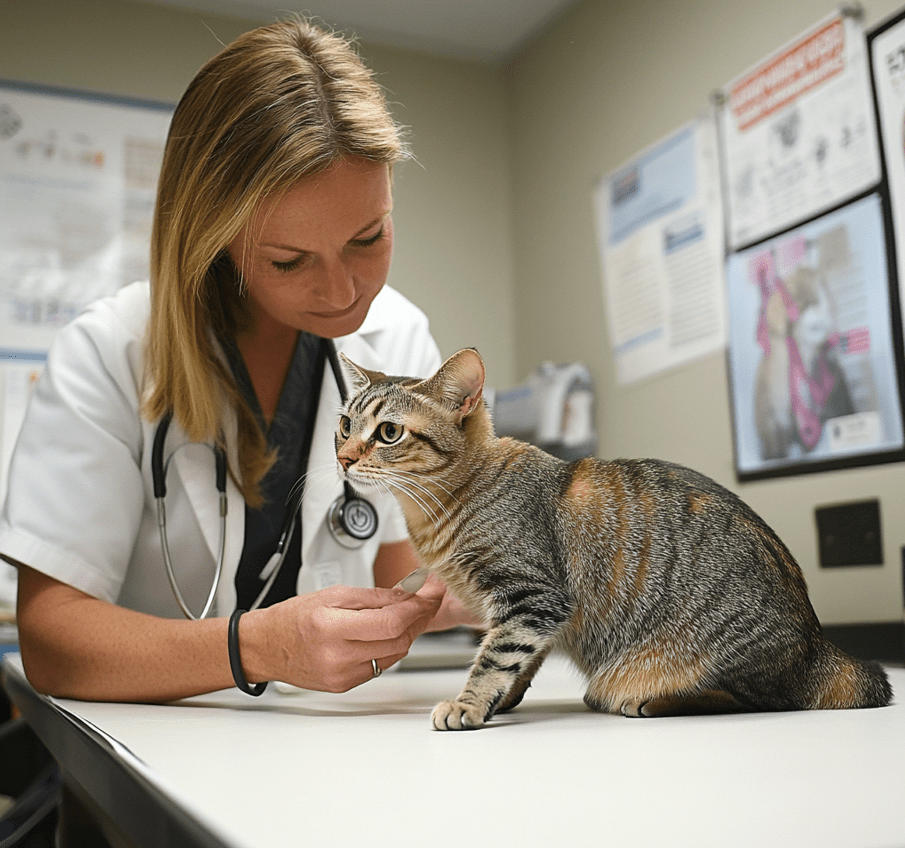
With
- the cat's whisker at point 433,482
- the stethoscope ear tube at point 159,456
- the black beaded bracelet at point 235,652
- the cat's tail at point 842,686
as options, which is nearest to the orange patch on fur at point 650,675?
the cat's tail at point 842,686

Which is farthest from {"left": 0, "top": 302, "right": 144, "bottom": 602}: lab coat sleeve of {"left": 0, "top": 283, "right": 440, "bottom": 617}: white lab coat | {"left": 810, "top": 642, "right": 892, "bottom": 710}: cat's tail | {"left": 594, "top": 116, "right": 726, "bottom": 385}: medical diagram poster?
{"left": 594, "top": 116, "right": 726, "bottom": 385}: medical diagram poster

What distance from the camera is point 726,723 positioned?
26.6 inches

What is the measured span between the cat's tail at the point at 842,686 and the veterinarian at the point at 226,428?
0.35 meters

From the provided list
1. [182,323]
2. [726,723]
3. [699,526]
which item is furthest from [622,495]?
[182,323]

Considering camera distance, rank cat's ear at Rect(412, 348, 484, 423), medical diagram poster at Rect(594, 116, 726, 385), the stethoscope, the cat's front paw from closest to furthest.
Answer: the cat's front paw, cat's ear at Rect(412, 348, 484, 423), the stethoscope, medical diagram poster at Rect(594, 116, 726, 385)

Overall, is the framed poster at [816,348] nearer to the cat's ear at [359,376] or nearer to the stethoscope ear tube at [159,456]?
the cat's ear at [359,376]

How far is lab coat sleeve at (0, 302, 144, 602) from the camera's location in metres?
0.91

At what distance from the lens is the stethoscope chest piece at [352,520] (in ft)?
3.36

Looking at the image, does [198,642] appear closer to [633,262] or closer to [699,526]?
[699,526]

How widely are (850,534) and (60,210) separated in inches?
81.2

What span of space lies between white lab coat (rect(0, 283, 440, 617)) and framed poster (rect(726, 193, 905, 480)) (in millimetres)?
846

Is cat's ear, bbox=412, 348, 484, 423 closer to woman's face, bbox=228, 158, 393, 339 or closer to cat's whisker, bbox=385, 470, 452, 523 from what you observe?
cat's whisker, bbox=385, 470, 452, 523

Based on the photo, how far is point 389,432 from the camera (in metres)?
0.81

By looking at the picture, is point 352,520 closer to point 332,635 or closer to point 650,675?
point 332,635
